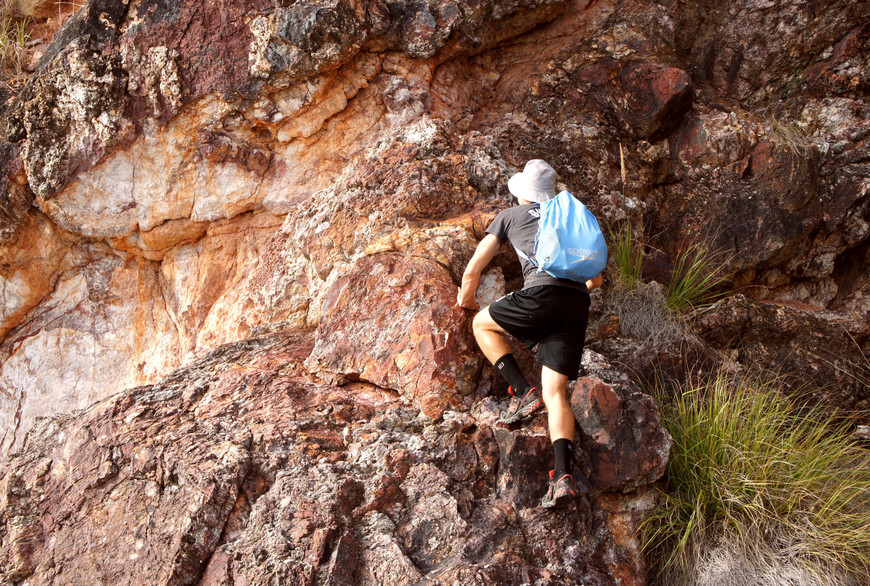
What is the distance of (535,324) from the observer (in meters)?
3.61

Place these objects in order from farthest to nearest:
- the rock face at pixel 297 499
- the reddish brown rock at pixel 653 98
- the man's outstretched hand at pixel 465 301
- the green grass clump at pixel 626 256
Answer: the reddish brown rock at pixel 653 98 → the green grass clump at pixel 626 256 → the man's outstretched hand at pixel 465 301 → the rock face at pixel 297 499

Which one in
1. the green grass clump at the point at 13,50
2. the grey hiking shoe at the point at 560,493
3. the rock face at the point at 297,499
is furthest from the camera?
the green grass clump at the point at 13,50

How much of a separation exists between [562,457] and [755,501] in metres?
1.07

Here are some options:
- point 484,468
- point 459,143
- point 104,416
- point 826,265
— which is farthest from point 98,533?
point 826,265

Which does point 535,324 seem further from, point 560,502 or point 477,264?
point 560,502

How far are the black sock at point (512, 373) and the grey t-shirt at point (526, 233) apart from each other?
0.40 m

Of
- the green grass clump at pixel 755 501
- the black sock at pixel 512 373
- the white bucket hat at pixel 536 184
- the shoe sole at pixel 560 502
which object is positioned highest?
the white bucket hat at pixel 536 184

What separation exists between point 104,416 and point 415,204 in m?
2.21

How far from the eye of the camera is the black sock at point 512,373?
3654mm

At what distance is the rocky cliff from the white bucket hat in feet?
1.82

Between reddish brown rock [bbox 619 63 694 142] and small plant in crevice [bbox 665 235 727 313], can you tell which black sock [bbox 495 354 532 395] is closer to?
small plant in crevice [bbox 665 235 727 313]

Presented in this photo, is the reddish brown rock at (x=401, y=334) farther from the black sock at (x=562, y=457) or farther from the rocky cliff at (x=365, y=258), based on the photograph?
the black sock at (x=562, y=457)

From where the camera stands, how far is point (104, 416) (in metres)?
3.65

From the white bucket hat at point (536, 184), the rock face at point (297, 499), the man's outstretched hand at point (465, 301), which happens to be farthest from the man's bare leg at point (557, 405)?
the white bucket hat at point (536, 184)
